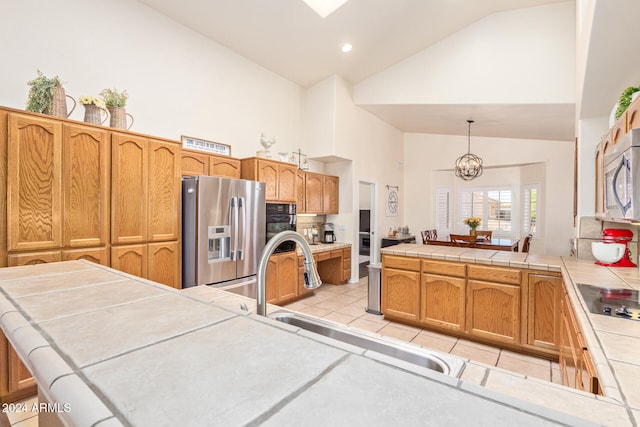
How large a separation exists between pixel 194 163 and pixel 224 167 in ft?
1.42

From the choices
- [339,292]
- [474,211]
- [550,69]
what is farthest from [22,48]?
[474,211]

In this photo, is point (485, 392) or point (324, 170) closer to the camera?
point (485, 392)

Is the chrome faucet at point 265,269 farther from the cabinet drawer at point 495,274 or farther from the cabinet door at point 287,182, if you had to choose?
the cabinet door at point 287,182

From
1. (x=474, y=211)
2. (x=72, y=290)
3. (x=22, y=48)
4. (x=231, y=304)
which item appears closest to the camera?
(x=72, y=290)

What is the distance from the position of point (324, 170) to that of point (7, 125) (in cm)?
442

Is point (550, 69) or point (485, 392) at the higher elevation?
point (550, 69)

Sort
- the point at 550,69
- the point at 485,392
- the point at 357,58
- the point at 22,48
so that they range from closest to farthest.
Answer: the point at 485,392
the point at 22,48
the point at 550,69
the point at 357,58

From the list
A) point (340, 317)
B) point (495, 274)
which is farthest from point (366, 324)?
point (495, 274)

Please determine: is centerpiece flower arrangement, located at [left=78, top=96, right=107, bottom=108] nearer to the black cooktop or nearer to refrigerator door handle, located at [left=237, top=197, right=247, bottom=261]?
refrigerator door handle, located at [left=237, top=197, right=247, bottom=261]

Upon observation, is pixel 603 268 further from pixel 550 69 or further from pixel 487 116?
pixel 487 116

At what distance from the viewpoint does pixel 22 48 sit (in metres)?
2.57

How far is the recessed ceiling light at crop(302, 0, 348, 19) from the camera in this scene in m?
3.65

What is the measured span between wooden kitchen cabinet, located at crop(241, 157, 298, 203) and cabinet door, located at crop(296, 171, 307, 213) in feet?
0.84

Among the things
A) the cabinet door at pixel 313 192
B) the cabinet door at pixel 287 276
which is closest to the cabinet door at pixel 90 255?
the cabinet door at pixel 287 276
